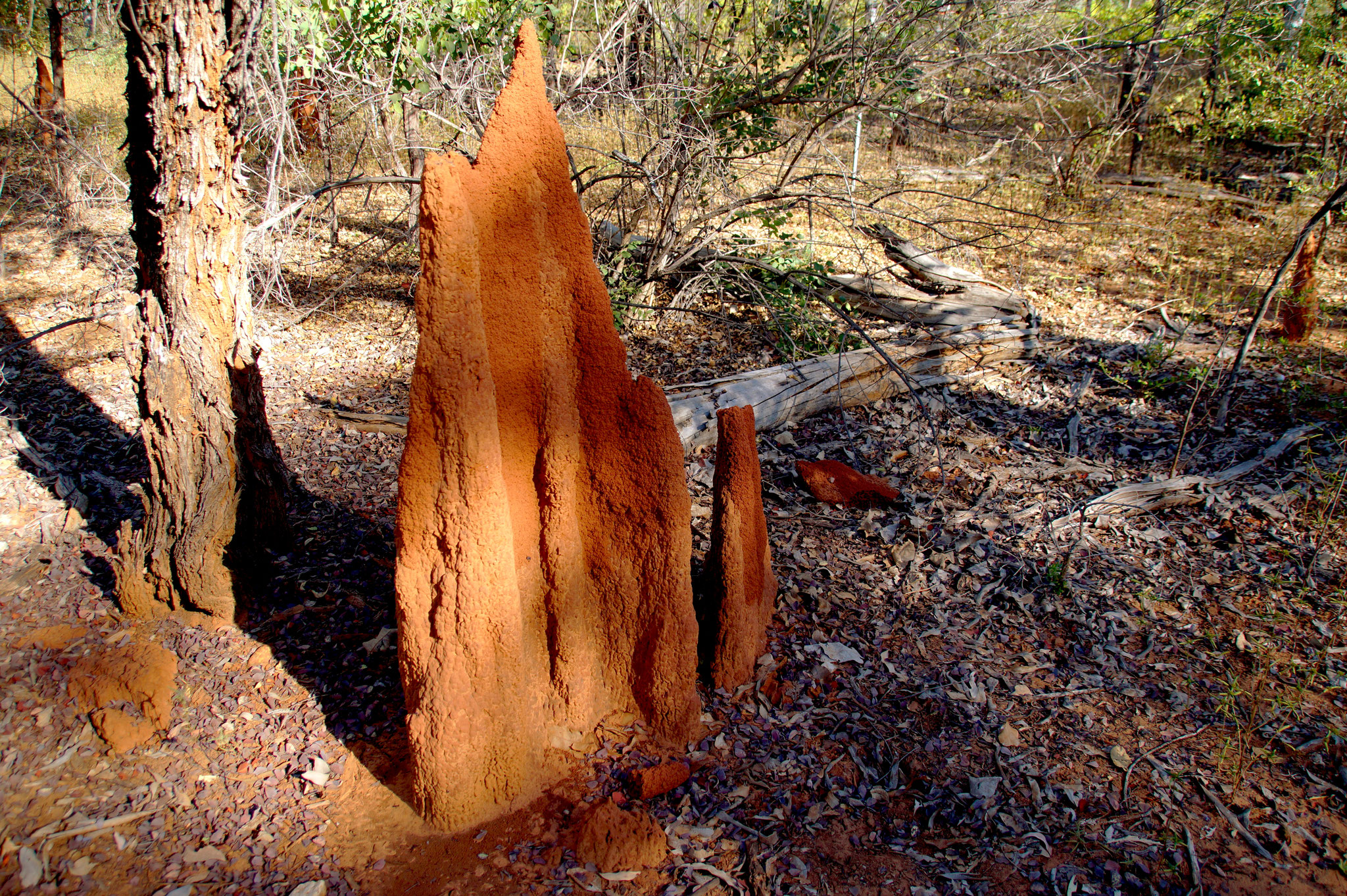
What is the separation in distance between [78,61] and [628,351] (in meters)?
13.4

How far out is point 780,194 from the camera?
6812 millimetres

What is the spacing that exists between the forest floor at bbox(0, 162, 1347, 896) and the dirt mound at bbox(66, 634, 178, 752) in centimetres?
6

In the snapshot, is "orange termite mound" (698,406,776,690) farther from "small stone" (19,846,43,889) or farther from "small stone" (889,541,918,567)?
"small stone" (19,846,43,889)

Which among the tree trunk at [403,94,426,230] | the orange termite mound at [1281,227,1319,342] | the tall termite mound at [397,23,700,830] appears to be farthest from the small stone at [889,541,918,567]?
the orange termite mound at [1281,227,1319,342]

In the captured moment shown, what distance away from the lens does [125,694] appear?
3.06m

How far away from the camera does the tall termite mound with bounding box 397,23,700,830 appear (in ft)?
8.42

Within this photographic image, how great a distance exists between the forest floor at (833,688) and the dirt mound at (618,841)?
5cm

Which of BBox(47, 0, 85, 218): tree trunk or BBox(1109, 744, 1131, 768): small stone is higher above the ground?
BBox(47, 0, 85, 218): tree trunk

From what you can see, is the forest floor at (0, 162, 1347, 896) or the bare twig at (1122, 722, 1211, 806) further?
the bare twig at (1122, 722, 1211, 806)

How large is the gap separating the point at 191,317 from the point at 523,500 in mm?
1846

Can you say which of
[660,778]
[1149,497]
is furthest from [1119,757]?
[1149,497]

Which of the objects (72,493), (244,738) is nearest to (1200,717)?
(244,738)

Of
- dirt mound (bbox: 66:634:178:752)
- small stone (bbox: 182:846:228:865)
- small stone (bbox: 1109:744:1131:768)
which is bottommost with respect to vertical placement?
small stone (bbox: 1109:744:1131:768)

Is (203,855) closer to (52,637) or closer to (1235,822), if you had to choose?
(52,637)
